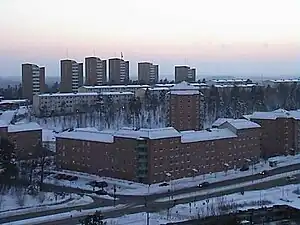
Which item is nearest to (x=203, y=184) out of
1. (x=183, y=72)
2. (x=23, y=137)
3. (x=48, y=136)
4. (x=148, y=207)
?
(x=148, y=207)

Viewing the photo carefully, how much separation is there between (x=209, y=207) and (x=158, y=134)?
2.34 m

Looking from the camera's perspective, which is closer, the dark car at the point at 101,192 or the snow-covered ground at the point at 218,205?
the snow-covered ground at the point at 218,205

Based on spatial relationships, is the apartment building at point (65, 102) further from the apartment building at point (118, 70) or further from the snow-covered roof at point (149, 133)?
the apartment building at point (118, 70)

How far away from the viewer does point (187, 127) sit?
1422 centimetres

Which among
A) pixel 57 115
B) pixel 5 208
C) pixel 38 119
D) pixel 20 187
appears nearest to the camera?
pixel 5 208

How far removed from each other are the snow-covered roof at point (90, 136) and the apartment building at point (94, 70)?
19929mm

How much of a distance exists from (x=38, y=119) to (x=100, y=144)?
332 inches

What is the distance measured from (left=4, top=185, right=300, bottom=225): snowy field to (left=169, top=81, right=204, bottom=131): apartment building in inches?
212

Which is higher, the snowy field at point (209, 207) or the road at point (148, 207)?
the snowy field at point (209, 207)

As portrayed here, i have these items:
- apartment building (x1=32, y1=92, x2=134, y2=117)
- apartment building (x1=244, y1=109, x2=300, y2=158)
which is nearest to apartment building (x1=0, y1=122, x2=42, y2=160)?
Result: apartment building (x1=244, y1=109, x2=300, y2=158)

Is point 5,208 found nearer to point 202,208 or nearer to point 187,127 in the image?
point 202,208

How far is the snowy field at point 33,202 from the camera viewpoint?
7.68 metres

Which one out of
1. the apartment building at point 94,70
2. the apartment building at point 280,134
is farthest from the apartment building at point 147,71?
the apartment building at point 280,134

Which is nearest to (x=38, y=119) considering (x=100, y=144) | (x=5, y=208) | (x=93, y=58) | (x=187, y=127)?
(x=187, y=127)
